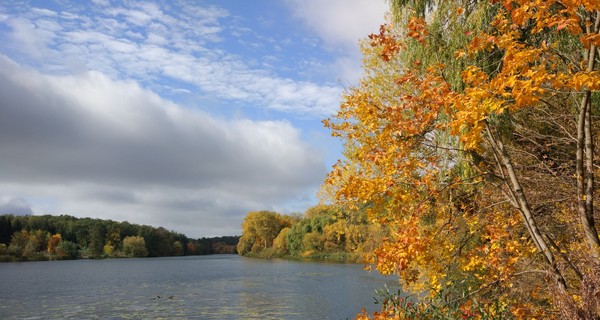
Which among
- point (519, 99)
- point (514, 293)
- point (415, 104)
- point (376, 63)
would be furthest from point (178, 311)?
point (519, 99)

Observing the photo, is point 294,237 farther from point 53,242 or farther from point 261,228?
point 53,242

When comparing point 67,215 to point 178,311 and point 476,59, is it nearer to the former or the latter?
point 178,311

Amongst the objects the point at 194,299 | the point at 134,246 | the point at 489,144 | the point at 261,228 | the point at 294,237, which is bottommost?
the point at 194,299

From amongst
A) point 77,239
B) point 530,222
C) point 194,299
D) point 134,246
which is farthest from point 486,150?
point 77,239

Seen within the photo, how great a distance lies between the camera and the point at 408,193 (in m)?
7.41

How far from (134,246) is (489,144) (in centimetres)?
12340

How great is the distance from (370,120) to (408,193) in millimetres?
1261

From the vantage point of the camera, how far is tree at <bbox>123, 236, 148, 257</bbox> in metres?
121

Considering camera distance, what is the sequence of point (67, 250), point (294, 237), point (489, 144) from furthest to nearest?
point (67, 250) → point (294, 237) → point (489, 144)

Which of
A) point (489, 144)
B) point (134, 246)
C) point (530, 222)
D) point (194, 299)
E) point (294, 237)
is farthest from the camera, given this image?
point (134, 246)

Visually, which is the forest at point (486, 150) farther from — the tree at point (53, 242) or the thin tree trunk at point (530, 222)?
the tree at point (53, 242)

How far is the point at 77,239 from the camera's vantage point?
119m

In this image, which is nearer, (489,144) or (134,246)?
(489,144)

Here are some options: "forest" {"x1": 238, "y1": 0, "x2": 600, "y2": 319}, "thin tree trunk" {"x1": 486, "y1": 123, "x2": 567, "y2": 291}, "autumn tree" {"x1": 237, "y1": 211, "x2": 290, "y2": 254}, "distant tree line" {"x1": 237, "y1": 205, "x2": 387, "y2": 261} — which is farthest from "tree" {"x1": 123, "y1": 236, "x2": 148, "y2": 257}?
"thin tree trunk" {"x1": 486, "y1": 123, "x2": 567, "y2": 291}
